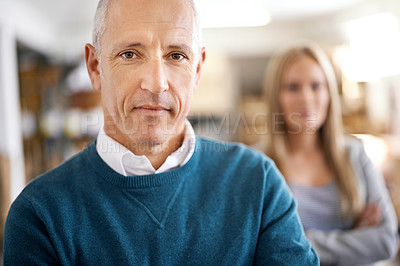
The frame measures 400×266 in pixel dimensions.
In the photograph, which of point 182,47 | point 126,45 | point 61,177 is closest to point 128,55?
point 126,45

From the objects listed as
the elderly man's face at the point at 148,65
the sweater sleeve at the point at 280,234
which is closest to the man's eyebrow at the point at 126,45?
the elderly man's face at the point at 148,65

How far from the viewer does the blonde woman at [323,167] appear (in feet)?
4.54

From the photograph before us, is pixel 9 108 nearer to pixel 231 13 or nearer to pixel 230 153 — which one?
pixel 231 13

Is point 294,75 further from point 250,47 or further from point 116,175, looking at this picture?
point 250,47

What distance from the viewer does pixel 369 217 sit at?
1449 mm

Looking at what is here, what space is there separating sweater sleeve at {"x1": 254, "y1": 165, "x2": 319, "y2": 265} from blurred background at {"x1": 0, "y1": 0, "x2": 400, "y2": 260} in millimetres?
2768

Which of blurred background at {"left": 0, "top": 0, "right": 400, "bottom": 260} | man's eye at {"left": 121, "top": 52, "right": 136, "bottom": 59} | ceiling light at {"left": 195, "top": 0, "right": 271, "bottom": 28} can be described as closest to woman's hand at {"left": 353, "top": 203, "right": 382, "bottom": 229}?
man's eye at {"left": 121, "top": 52, "right": 136, "bottom": 59}

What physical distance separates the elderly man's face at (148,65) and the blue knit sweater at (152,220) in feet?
0.50

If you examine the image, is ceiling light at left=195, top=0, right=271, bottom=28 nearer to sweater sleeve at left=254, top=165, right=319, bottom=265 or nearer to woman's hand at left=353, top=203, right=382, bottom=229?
woman's hand at left=353, top=203, right=382, bottom=229

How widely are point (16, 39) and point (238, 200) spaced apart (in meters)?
3.71

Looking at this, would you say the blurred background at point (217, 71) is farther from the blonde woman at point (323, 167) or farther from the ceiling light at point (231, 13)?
the blonde woman at point (323, 167)

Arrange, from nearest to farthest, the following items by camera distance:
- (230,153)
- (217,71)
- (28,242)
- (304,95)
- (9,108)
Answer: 1. (28,242)
2. (230,153)
3. (304,95)
4. (9,108)
5. (217,71)

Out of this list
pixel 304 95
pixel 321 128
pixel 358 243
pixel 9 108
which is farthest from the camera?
pixel 9 108

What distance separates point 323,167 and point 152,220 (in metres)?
1.01
